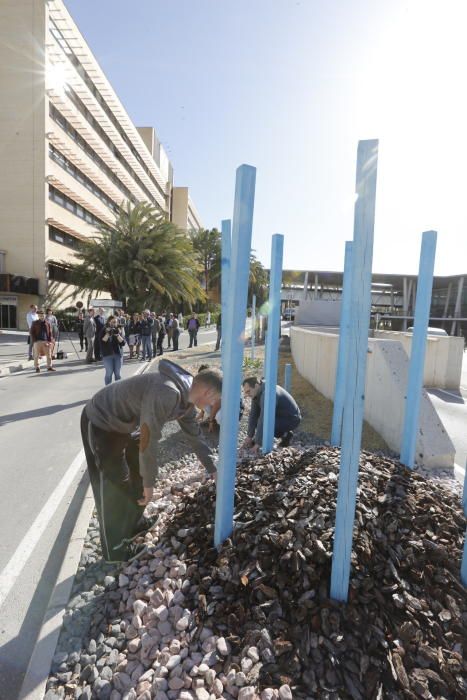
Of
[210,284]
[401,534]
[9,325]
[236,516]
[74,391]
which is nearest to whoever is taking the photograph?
[401,534]

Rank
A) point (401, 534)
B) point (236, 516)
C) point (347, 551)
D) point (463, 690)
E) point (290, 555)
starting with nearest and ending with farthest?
point (463, 690)
point (347, 551)
point (290, 555)
point (401, 534)
point (236, 516)

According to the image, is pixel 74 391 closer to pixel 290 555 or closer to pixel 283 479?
pixel 283 479

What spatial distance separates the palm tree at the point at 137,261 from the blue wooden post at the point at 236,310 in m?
28.2

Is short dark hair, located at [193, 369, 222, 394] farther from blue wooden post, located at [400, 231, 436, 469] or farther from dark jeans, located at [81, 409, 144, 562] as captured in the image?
blue wooden post, located at [400, 231, 436, 469]

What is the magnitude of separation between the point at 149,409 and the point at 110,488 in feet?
2.78

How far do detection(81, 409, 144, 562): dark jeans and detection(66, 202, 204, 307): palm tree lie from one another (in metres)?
27.8

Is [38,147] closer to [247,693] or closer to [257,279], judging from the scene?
[257,279]

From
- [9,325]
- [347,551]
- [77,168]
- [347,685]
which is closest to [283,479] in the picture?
[347,551]

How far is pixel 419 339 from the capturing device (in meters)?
4.14

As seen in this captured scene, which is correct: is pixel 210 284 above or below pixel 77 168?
below

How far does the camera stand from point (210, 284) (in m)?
49.1

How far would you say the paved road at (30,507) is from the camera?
2.42m

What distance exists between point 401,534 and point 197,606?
1.37 meters

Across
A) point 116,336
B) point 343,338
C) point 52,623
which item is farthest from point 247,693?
point 116,336
